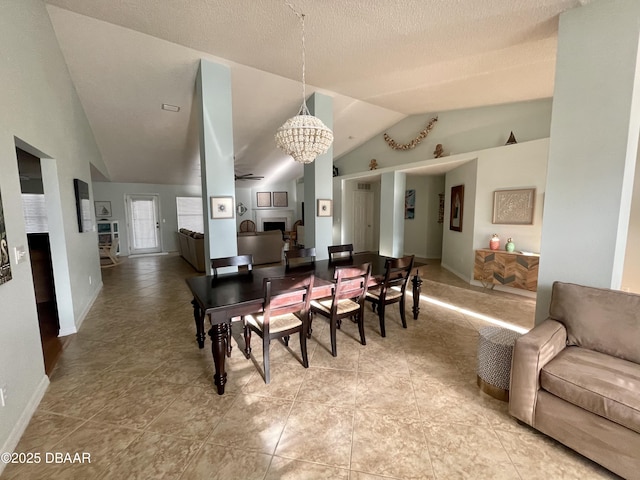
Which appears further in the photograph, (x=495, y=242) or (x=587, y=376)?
(x=495, y=242)

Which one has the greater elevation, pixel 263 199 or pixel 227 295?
pixel 263 199

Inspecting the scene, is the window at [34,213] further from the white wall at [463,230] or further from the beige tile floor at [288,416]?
the white wall at [463,230]

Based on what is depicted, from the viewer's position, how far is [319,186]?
14.7 ft

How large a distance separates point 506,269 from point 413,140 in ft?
10.9

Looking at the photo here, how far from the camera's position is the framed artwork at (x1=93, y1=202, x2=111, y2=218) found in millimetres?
7464

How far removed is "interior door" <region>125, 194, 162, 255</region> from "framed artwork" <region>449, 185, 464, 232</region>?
27.3 feet

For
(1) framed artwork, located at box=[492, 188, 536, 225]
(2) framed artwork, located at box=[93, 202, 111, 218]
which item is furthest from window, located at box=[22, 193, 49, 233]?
(1) framed artwork, located at box=[492, 188, 536, 225]

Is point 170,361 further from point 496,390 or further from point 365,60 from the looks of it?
point 365,60

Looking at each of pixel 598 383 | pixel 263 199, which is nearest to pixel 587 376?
pixel 598 383

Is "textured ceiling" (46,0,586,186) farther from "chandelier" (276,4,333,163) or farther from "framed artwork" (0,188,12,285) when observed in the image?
"framed artwork" (0,188,12,285)

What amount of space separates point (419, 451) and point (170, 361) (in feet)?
6.92

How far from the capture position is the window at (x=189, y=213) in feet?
28.4

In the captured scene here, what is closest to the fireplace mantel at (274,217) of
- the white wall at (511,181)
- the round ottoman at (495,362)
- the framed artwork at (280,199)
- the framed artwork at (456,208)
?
the framed artwork at (280,199)

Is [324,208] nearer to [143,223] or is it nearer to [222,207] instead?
[222,207]
